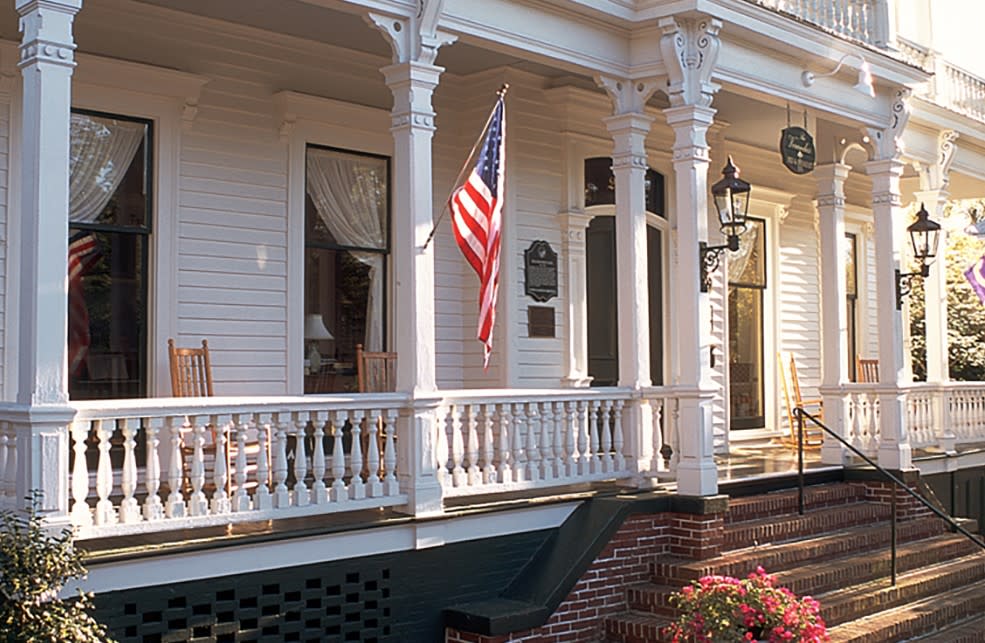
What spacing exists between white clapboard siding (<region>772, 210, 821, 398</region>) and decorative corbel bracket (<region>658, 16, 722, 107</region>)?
6162mm

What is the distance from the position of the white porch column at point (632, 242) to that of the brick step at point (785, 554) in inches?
42.2

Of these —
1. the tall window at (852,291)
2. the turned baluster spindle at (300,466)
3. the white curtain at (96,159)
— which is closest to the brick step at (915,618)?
the turned baluster spindle at (300,466)

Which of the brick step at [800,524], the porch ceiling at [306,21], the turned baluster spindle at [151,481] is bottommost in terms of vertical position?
the brick step at [800,524]

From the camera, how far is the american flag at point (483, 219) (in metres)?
7.04

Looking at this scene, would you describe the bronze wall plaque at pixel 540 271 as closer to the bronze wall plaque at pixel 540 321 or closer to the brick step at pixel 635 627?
the bronze wall plaque at pixel 540 321

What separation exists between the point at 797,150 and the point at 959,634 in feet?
13.6

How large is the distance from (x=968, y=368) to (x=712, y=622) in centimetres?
1809

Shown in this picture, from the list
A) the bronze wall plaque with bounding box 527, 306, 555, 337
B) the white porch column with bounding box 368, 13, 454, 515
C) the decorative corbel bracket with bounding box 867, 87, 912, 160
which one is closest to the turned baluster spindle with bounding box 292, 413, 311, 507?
the white porch column with bounding box 368, 13, 454, 515

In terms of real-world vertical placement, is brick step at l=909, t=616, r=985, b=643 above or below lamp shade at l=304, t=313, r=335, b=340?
below

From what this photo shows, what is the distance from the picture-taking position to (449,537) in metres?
7.25

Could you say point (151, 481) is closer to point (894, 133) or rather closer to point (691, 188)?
point (691, 188)

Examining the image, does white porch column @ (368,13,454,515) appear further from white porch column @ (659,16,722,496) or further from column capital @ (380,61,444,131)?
white porch column @ (659,16,722,496)

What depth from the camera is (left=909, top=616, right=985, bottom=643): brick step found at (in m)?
8.13

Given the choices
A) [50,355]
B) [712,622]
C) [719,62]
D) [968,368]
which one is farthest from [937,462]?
[968,368]
